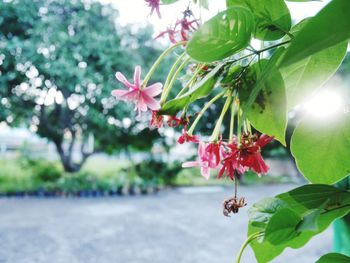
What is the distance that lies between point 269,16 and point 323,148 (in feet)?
0.23

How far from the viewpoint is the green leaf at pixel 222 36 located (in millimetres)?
136

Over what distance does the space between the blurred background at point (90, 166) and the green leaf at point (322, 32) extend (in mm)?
1925

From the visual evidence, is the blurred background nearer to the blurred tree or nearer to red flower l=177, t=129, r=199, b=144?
the blurred tree

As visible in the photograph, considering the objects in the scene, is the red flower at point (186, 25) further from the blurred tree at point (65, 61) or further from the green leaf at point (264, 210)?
the blurred tree at point (65, 61)

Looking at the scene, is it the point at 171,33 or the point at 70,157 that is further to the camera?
the point at 70,157

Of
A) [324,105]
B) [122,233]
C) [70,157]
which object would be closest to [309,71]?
[324,105]

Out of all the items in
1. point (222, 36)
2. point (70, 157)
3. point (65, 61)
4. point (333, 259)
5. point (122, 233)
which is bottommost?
point (122, 233)

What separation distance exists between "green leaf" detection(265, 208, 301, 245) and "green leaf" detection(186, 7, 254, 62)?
0.22 feet

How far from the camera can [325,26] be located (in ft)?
0.32

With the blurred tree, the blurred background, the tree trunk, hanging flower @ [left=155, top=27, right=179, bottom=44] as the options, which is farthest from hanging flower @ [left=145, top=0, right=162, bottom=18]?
the tree trunk

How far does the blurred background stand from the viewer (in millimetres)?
2516

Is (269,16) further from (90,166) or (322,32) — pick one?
(90,166)

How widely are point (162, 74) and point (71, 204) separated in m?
1.93

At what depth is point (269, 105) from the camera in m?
0.17
